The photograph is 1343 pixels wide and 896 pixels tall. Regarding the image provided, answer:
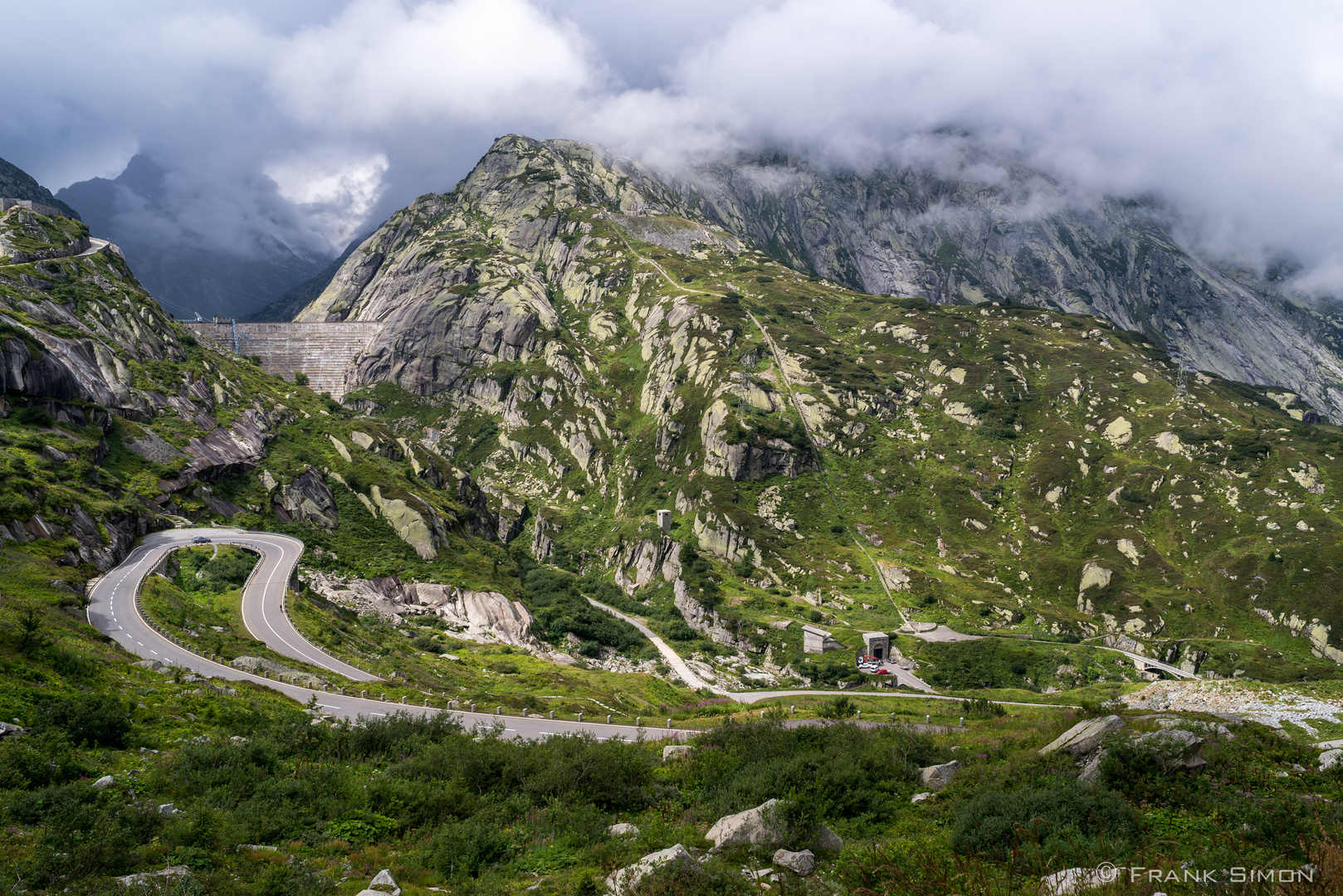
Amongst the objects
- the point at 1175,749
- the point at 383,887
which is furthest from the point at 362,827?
the point at 1175,749

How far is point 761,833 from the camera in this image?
14594mm

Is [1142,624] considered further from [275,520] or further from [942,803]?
[275,520]

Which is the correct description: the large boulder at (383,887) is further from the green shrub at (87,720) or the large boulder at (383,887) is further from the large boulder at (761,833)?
the green shrub at (87,720)

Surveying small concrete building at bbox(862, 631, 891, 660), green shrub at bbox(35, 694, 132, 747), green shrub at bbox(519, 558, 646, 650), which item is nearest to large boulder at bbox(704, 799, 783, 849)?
green shrub at bbox(35, 694, 132, 747)

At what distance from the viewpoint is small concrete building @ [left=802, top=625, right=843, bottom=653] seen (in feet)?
308

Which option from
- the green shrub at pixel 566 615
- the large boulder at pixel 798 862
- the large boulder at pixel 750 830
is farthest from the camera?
the green shrub at pixel 566 615

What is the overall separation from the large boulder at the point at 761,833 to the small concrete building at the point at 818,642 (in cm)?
8387

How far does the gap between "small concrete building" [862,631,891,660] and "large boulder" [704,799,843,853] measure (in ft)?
273

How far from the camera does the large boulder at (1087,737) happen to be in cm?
1745

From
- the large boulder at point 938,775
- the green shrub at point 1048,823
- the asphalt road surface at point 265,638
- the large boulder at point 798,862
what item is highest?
the green shrub at point 1048,823

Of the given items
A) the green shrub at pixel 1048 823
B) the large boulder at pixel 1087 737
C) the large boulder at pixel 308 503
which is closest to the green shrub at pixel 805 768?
the green shrub at pixel 1048 823

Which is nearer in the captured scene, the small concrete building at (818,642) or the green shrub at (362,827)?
the green shrub at (362,827)

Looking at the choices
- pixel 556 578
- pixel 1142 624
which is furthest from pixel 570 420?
pixel 1142 624

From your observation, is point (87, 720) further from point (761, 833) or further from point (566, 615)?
point (566, 615)
